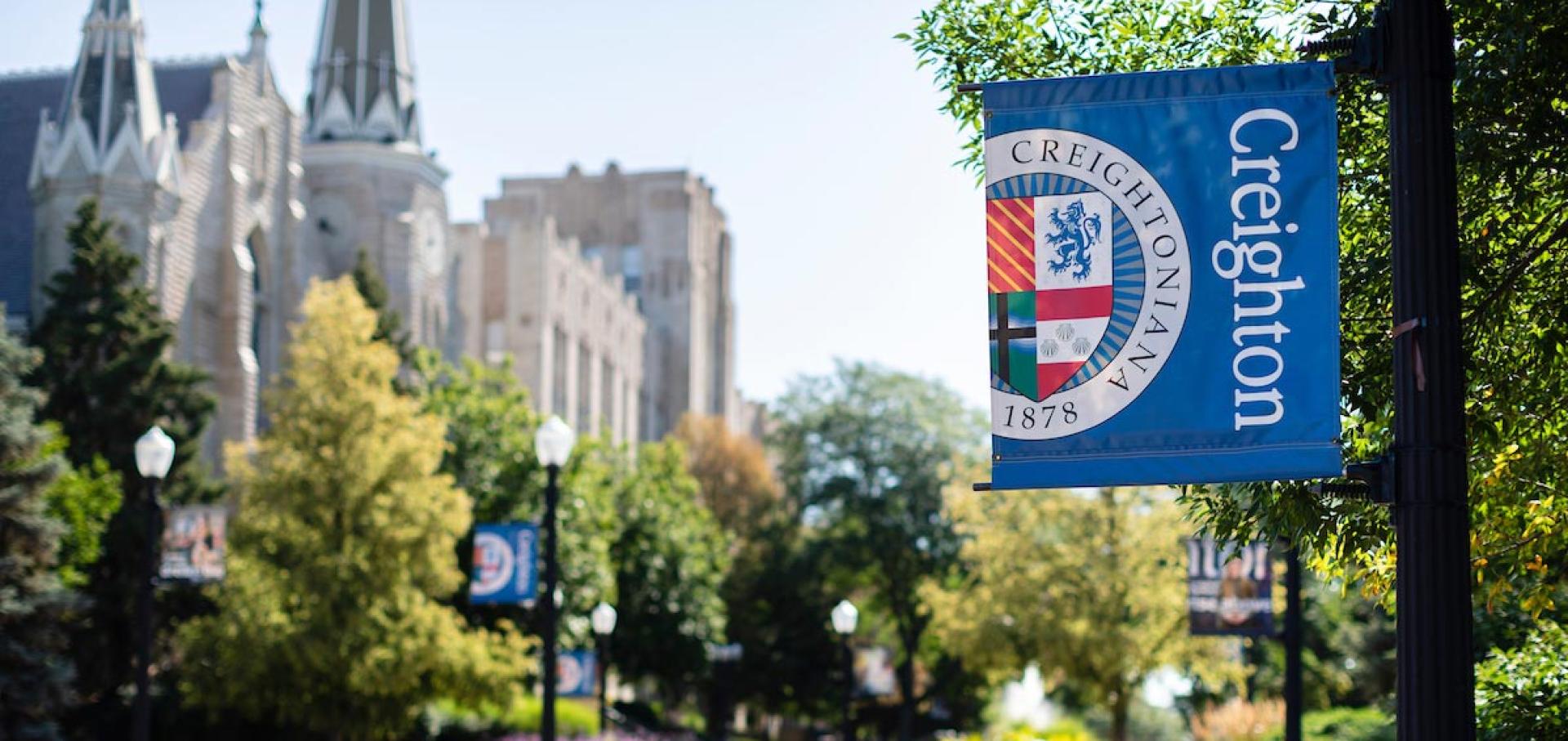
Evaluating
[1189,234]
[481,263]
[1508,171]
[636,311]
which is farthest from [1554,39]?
[636,311]

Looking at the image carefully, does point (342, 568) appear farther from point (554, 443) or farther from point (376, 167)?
point (376, 167)

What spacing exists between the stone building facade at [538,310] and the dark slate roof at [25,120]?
649 inches

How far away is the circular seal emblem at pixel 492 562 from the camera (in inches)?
979

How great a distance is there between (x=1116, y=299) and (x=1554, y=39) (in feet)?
10.4

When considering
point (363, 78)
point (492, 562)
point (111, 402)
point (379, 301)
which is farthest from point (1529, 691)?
point (363, 78)

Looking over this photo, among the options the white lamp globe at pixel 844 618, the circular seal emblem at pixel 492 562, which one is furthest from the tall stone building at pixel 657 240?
the circular seal emblem at pixel 492 562

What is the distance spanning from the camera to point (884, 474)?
62.3 metres

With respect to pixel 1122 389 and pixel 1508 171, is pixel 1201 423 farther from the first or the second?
pixel 1508 171

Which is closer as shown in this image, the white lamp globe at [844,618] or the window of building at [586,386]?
the white lamp globe at [844,618]

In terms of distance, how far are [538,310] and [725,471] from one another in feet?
40.0

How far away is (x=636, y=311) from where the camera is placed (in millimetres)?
95250

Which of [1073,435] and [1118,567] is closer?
[1073,435]

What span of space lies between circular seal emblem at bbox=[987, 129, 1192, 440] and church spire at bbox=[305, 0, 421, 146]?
5513cm

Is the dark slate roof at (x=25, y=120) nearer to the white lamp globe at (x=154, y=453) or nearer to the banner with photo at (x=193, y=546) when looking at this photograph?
the banner with photo at (x=193, y=546)
